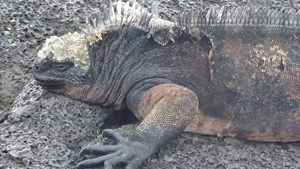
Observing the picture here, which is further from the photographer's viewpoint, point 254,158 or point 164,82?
point 164,82

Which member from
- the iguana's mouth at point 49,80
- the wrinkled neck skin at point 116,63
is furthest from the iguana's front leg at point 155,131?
the iguana's mouth at point 49,80

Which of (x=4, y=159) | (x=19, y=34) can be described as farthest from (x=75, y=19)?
(x=4, y=159)

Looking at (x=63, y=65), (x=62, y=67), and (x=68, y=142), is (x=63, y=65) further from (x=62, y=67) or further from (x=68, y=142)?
(x=68, y=142)

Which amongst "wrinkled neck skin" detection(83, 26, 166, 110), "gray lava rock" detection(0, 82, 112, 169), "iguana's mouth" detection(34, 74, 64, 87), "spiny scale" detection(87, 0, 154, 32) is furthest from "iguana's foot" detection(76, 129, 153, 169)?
"spiny scale" detection(87, 0, 154, 32)

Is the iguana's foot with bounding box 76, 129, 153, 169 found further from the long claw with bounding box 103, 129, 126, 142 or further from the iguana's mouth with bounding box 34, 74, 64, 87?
the iguana's mouth with bounding box 34, 74, 64, 87

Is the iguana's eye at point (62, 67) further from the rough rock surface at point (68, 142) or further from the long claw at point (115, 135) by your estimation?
the long claw at point (115, 135)

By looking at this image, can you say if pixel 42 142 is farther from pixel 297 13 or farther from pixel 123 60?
pixel 297 13

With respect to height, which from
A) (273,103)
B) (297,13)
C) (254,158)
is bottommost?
(254,158)

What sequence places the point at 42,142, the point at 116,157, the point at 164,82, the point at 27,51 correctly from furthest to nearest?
the point at 27,51 < the point at 164,82 < the point at 42,142 < the point at 116,157

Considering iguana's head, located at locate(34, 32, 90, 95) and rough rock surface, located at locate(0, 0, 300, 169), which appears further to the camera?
iguana's head, located at locate(34, 32, 90, 95)
